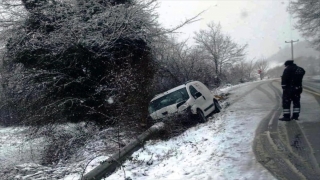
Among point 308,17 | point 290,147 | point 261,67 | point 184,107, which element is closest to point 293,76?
point 290,147

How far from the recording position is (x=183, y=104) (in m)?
11.1

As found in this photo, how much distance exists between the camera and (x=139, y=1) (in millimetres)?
14211

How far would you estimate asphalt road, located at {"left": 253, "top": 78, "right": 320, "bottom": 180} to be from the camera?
4.95m

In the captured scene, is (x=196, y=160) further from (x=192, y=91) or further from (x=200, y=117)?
(x=192, y=91)

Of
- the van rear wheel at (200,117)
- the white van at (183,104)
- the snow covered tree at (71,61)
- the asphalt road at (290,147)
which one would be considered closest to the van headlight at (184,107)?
the white van at (183,104)

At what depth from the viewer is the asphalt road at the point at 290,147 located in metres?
4.95

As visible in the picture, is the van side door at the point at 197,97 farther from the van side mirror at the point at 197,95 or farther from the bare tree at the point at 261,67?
the bare tree at the point at 261,67

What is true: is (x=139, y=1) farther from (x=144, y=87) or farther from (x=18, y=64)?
(x=18, y=64)

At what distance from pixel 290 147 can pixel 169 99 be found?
19.3ft

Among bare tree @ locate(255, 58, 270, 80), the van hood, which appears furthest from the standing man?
bare tree @ locate(255, 58, 270, 80)

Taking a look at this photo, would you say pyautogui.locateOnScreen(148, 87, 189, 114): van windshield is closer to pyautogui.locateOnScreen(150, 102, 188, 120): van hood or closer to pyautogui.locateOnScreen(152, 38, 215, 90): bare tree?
pyautogui.locateOnScreen(150, 102, 188, 120): van hood

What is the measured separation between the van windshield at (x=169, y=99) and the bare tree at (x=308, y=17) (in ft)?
77.4

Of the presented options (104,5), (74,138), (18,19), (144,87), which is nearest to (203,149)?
(74,138)

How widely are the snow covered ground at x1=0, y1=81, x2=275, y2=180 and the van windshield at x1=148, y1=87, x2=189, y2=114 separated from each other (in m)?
2.26
